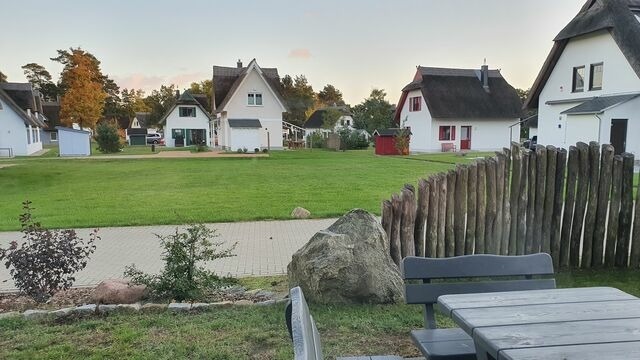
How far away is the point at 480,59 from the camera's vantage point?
5097 centimetres

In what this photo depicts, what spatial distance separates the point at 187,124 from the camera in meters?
56.8

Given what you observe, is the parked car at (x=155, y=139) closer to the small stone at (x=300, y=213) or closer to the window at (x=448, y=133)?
the window at (x=448, y=133)

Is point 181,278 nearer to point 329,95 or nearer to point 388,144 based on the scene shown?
point 388,144

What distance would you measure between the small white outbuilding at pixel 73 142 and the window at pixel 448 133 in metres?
31.2

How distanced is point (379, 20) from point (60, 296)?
1722 centimetres

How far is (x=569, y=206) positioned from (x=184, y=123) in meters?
55.1

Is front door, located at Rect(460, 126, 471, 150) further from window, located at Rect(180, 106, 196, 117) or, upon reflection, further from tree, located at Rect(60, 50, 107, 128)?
tree, located at Rect(60, 50, 107, 128)

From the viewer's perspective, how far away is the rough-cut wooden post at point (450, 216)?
5.41 m

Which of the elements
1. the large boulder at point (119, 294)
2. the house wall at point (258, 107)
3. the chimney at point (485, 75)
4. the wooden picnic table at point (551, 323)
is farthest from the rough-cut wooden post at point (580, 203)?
the chimney at point (485, 75)

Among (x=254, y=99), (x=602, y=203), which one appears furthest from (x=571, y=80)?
(x=254, y=99)

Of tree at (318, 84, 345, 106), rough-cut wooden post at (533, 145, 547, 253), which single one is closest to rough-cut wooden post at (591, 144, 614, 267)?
rough-cut wooden post at (533, 145, 547, 253)

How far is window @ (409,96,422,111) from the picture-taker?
4497 cm

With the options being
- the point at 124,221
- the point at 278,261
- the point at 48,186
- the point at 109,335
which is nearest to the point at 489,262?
the point at 109,335

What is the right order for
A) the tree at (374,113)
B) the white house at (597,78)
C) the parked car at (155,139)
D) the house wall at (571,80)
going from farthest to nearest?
the parked car at (155,139)
the tree at (374,113)
the house wall at (571,80)
the white house at (597,78)
